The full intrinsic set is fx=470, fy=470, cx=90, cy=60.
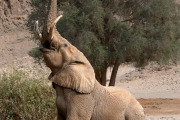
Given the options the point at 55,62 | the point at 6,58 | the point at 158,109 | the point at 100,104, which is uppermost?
the point at 55,62

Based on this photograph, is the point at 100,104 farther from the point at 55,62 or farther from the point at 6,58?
the point at 6,58

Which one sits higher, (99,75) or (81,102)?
(81,102)

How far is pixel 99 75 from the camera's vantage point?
19.9 meters

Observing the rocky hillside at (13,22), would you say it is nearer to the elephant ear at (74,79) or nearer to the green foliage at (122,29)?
the green foliage at (122,29)

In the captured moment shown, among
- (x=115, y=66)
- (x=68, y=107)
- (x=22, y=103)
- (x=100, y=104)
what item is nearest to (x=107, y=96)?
(x=100, y=104)

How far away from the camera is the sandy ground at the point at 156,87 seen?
18.9m

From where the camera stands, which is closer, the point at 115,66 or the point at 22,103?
the point at 22,103

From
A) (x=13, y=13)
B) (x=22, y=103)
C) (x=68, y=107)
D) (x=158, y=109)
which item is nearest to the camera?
(x=68, y=107)

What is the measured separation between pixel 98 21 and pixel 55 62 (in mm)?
11403

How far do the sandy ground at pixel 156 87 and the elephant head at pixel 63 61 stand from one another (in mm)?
10402

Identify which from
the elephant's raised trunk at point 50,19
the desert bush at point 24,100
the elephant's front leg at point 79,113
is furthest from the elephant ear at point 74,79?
the desert bush at point 24,100

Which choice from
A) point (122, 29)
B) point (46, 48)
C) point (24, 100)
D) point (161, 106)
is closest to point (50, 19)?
point (46, 48)

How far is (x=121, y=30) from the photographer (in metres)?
18.7

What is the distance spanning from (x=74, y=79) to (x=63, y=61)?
33 cm
